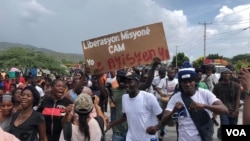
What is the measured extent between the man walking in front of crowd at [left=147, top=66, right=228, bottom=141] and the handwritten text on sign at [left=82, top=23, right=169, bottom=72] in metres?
2.64

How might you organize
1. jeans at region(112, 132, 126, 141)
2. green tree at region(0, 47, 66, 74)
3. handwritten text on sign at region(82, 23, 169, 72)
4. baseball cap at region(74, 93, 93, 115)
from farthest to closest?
green tree at region(0, 47, 66, 74), handwritten text on sign at region(82, 23, 169, 72), jeans at region(112, 132, 126, 141), baseball cap at region(74, 93, 93, 115)

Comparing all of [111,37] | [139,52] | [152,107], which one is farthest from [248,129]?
[111,37]

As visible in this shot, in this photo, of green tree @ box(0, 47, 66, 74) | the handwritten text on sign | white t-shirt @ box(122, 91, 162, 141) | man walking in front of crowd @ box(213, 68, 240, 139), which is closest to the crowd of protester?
white t-shirt @ box(122, 91, 162, 141)

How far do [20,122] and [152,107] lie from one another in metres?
1.52

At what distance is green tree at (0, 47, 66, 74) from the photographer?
54581 mm

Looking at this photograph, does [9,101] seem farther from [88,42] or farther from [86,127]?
[88,42]

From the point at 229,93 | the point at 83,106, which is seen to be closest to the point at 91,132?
the point at 83,106

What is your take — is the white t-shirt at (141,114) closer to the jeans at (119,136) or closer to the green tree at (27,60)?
the jeans at (119,136)

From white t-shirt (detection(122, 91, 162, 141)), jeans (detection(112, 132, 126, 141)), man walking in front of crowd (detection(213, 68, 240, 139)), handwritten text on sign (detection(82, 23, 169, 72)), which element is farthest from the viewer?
man walking in front of crowd (detection(213, 68, 240, 139))

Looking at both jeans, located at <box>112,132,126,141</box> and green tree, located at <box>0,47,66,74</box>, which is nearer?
jeans, located at <box>112,132,126,141</box>

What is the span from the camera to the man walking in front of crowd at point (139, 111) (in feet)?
14.1

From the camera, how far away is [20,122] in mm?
3896

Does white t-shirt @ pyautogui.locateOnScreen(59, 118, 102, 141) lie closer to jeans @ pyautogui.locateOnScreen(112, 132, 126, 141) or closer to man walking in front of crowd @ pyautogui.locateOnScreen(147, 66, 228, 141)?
man walking in front of crowd @ pyautogui.locateOnScreen(147, 66, 228, 141)

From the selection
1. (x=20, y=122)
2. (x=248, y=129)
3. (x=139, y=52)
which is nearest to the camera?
(x=248, y=129)
